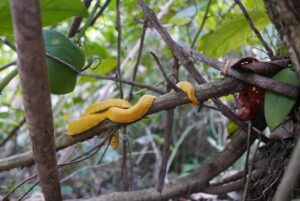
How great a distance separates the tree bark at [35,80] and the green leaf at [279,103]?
0.50 metres

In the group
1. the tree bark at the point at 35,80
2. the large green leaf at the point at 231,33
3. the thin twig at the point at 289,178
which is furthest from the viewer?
the large green leaf at the point at 231,33

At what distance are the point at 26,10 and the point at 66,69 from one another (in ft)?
1.30

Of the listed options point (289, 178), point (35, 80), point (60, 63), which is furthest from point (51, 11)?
point (289, 178)

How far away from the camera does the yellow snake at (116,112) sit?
38.2 inches

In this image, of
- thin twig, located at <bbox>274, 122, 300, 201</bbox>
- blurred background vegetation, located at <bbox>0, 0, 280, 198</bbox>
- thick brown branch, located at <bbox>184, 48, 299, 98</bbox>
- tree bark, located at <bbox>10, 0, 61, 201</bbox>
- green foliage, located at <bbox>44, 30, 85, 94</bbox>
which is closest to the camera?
thin twig, located at <bbox>274, 122, 300, 201</bbox>

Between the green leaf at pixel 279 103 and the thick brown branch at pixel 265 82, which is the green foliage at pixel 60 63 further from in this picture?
the green leaf at pixel 279 103

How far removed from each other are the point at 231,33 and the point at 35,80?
2.79 ft

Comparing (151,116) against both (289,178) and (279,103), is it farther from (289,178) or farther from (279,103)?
(289,178)

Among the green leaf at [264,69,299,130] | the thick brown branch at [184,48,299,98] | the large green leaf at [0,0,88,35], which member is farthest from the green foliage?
the green leaf at [264,69,299,130]

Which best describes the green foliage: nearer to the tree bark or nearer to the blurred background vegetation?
the tree bark

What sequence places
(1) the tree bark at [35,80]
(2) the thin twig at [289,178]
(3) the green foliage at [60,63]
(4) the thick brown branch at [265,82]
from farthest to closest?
(3) the green foliage at [60,63]
(4) the thick brown branch at [265,82]
(1) the tree bark at [35,80]
(2) the thin twig at [289,178]

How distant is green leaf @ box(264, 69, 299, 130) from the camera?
0.85 meters

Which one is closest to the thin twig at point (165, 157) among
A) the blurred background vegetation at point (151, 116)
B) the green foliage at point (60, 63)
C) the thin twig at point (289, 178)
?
the blurred background vegetation at point (151, 116)

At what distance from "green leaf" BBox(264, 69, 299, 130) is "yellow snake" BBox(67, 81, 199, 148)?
0.18 meters
